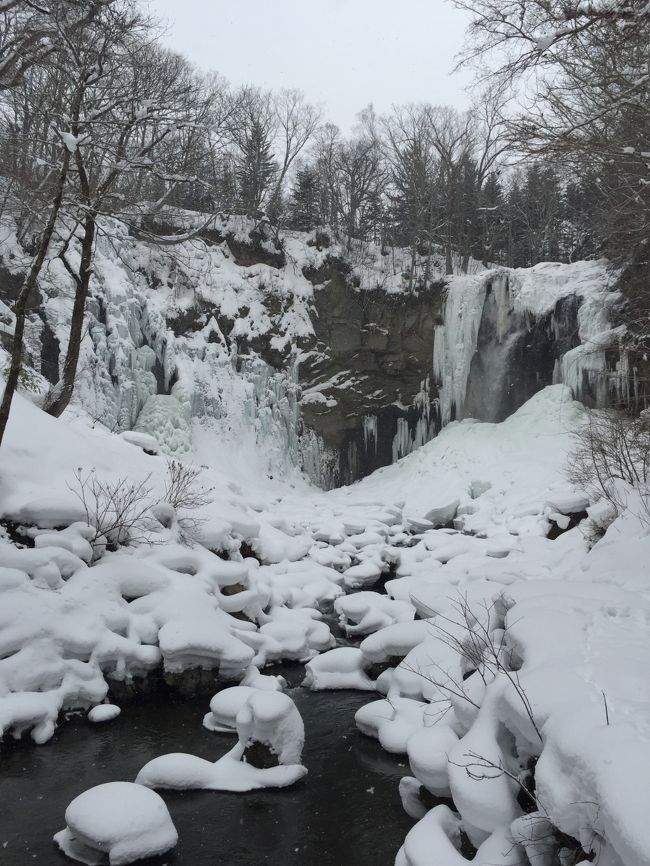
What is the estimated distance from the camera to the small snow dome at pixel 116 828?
10.7 ft

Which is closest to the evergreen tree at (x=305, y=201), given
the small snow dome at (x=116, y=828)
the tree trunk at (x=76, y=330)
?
the tree trunk at (x=76, y=330)

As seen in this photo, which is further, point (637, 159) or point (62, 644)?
point (62, 644)

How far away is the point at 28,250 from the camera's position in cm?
1380

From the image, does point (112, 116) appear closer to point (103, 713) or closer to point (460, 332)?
point (103, 713)

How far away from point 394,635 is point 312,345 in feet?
45.0

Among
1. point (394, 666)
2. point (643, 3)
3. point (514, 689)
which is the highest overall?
point (643, 3)

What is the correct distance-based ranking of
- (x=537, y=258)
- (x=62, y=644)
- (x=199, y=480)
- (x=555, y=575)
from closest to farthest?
(x=62, y=644) < (x=555, y=575) < (x=199, y=480) < (x=537, y=258)

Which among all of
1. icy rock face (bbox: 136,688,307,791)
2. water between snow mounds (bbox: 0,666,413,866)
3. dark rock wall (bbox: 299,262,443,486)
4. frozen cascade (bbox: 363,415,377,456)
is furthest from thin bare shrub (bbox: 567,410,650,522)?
frozen cascade (bbox: 363,415,377,456)

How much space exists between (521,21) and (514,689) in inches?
180

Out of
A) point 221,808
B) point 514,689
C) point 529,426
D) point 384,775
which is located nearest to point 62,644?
point 221,808

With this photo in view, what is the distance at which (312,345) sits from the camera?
18.9 metres

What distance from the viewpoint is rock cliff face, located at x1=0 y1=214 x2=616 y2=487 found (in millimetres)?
14617

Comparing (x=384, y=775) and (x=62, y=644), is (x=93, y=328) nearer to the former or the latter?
(x=62, y=644)

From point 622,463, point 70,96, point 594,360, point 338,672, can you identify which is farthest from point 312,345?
point 338,672
